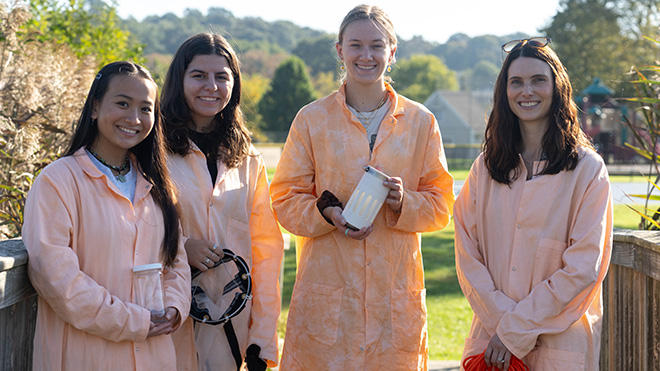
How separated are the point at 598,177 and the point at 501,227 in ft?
1.37

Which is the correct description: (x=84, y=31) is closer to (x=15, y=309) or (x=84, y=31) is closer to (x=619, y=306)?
(x=15, y=309)

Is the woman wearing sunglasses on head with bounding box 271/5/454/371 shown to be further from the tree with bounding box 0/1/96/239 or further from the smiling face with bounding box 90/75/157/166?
the tree with bounding box 0/1/96/239

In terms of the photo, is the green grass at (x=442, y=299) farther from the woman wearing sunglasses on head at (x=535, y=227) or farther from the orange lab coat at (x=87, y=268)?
the orange lab coat at (x=87, y=268)

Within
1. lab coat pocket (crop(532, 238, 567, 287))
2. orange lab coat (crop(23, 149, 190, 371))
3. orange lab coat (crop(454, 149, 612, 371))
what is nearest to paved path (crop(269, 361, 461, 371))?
orange lab coat (crop(454, 149, 612, 371))

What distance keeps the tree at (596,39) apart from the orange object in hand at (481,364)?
37.1 metres

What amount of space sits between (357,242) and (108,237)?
1.10 meters

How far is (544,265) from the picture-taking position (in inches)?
100

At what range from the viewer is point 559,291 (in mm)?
2445

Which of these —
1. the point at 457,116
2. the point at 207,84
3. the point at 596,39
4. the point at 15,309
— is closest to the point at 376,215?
the point at 207,84

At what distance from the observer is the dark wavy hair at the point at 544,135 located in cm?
262

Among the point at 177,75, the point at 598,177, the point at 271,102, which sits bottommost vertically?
the point at 271,102

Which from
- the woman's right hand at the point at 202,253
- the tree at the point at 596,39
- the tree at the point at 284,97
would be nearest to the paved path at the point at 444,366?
the woman's right hand at the point at 202,253

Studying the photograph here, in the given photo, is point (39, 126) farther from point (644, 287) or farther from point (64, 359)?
point (644, 287)

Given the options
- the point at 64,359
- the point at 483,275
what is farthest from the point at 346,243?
the point at 64,359
